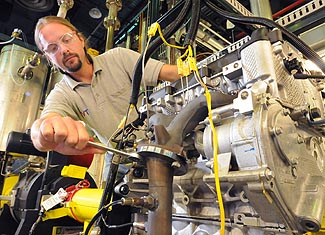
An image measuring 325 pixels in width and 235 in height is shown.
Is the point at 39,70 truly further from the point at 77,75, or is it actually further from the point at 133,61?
the point at 133,61

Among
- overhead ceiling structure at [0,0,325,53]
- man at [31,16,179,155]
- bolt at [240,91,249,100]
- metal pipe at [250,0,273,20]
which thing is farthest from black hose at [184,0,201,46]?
overhead ceiling structure at [0,0,325,53]

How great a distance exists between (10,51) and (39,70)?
336 mm

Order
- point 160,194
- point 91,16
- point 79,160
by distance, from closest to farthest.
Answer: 1. point 160,194
2. point 79,160
3. point 91,16

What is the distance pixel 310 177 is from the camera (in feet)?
1.88

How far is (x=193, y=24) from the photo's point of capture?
0.73 m

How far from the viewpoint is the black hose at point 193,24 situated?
712 millimetres

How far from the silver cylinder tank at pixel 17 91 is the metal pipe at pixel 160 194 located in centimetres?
196

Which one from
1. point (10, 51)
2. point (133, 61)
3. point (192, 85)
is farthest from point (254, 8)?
point (10, 51)

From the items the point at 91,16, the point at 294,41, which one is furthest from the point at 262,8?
the point at 91,16

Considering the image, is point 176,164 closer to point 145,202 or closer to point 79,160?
point 145,202

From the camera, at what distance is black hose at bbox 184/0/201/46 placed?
71 cm

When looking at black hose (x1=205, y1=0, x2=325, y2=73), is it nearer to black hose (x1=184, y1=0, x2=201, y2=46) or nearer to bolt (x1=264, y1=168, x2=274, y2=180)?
black hose (x1=184, y1=0, x2=201, y2=46)

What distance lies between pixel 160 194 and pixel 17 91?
7.35 ft

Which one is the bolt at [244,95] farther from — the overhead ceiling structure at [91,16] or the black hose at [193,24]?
the overhead ceiling structure at [91,16]
